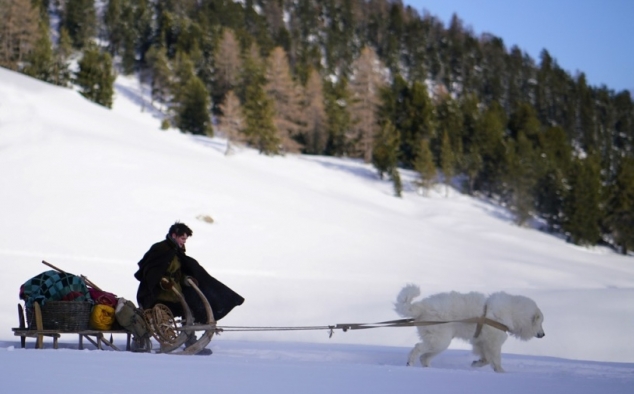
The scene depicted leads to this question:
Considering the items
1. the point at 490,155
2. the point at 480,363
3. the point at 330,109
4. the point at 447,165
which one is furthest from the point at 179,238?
the point at 330,109

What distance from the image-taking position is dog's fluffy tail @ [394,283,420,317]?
7574 millimetres

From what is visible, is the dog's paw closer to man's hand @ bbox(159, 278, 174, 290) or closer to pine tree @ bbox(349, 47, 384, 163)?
man's hand @ bbox(159, 278, 174, 290)

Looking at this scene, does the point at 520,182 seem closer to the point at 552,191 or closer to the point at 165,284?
the point at 552,191

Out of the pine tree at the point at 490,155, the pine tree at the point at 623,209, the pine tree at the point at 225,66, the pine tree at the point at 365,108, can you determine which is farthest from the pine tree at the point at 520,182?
the pine tree at the point at 225,66

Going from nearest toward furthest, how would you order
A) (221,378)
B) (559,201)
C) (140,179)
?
(221,378) → (140,179) → (559,201)

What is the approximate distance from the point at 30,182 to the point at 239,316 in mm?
14048

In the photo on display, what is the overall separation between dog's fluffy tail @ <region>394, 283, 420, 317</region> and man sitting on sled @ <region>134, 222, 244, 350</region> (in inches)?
71.3

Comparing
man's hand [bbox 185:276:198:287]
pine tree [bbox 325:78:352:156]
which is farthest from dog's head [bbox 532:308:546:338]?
pine tree [bbox 325:78:352:156]

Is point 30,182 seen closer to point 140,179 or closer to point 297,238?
point 140,179

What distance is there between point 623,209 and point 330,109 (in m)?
25.9

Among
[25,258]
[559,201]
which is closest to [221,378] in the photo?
[25,258]

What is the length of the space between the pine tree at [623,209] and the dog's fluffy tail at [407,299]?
48934mm

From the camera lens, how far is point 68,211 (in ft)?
79.3

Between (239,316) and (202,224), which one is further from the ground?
(202,224)
